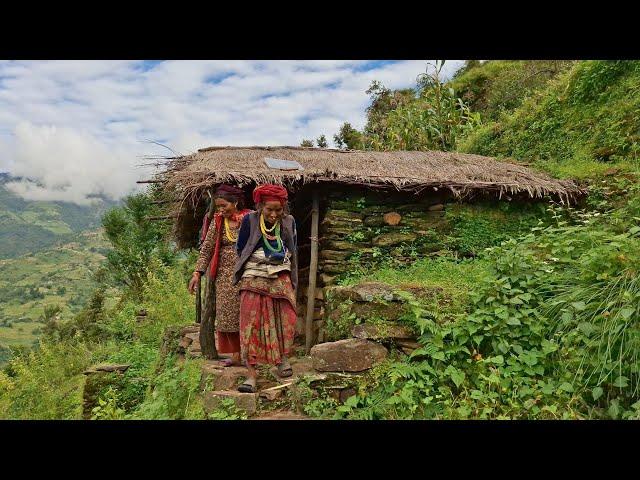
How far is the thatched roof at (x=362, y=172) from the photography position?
6.51 meters

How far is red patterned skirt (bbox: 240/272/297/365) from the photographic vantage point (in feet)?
16.6

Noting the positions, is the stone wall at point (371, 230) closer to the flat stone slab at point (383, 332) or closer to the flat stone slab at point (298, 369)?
the flat stone slab at point (298, 369)

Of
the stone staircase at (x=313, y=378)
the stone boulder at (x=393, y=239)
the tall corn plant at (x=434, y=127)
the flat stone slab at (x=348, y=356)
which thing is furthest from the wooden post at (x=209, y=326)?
the tall corn plant at (x=434, y=127)

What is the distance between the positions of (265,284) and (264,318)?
1.17 feet

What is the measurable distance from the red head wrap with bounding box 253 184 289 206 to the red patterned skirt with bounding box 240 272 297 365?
2.58 feet

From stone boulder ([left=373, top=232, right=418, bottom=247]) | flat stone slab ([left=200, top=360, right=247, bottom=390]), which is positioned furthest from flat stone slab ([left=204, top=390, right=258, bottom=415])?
stone boulder ([left=373, top=232, right=418, bottom=247])

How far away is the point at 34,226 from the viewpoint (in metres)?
157

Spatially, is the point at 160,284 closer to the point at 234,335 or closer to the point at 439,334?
the point at 234,335

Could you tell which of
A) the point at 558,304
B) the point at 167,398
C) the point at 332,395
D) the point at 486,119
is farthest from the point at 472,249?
the point at 486,119

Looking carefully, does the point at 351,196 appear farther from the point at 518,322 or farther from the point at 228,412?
the point at 228,412

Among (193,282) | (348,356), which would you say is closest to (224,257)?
(193,282)

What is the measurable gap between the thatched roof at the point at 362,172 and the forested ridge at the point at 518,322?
0.47 meters

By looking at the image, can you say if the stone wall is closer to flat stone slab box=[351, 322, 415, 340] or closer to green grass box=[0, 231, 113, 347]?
flat stone slab box=[351, 322, 415, 340]

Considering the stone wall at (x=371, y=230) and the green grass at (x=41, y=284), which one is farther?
the green grass at (x=41, y=284)
